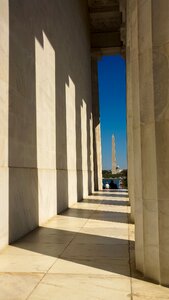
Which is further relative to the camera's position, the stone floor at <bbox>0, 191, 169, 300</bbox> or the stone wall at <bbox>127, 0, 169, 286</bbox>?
the stone wall at <bbox>127, 0, 169, 286</bbox>

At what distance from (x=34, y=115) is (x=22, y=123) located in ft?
5.34

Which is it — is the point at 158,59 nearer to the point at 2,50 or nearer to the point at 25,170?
the point at 2,50

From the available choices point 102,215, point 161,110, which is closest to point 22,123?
point 161,110

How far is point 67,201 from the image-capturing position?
20609mm

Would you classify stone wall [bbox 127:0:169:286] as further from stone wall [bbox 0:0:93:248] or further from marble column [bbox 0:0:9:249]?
stone wall [bbox 0:0:93:248]

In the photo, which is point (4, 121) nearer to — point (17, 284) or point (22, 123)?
point (22, 123)

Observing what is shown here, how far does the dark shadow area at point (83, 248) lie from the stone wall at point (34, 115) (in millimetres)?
774

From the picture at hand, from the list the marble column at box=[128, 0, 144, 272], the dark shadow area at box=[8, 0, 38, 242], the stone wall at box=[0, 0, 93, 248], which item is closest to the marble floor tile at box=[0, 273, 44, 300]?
the marble column at box=[128, 0, 144, 272]

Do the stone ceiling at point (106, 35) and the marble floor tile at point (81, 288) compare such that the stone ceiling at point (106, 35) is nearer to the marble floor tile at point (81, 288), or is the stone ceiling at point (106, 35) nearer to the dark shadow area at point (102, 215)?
the dark shadow area at point (102, 215)

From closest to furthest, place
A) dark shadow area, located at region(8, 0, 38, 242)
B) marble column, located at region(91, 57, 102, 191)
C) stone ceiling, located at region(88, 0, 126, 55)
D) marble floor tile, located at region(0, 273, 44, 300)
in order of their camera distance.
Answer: marble floor tile, located at region(0, 273, 44, 300) < dark shadow area, located at region(8, 0, 38, 242) < marble column, located at region(91, 57, 102, 191) < stone ceiling, located at region(88, 0, 126, 55)

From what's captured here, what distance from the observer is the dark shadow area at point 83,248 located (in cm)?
811

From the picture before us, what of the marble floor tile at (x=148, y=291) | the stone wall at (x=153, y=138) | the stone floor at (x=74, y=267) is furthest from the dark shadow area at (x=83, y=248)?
the stone wall at (x=153, y=138)

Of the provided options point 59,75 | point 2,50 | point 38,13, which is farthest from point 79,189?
point 2,50

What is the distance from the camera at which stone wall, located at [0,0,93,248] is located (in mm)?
10664
